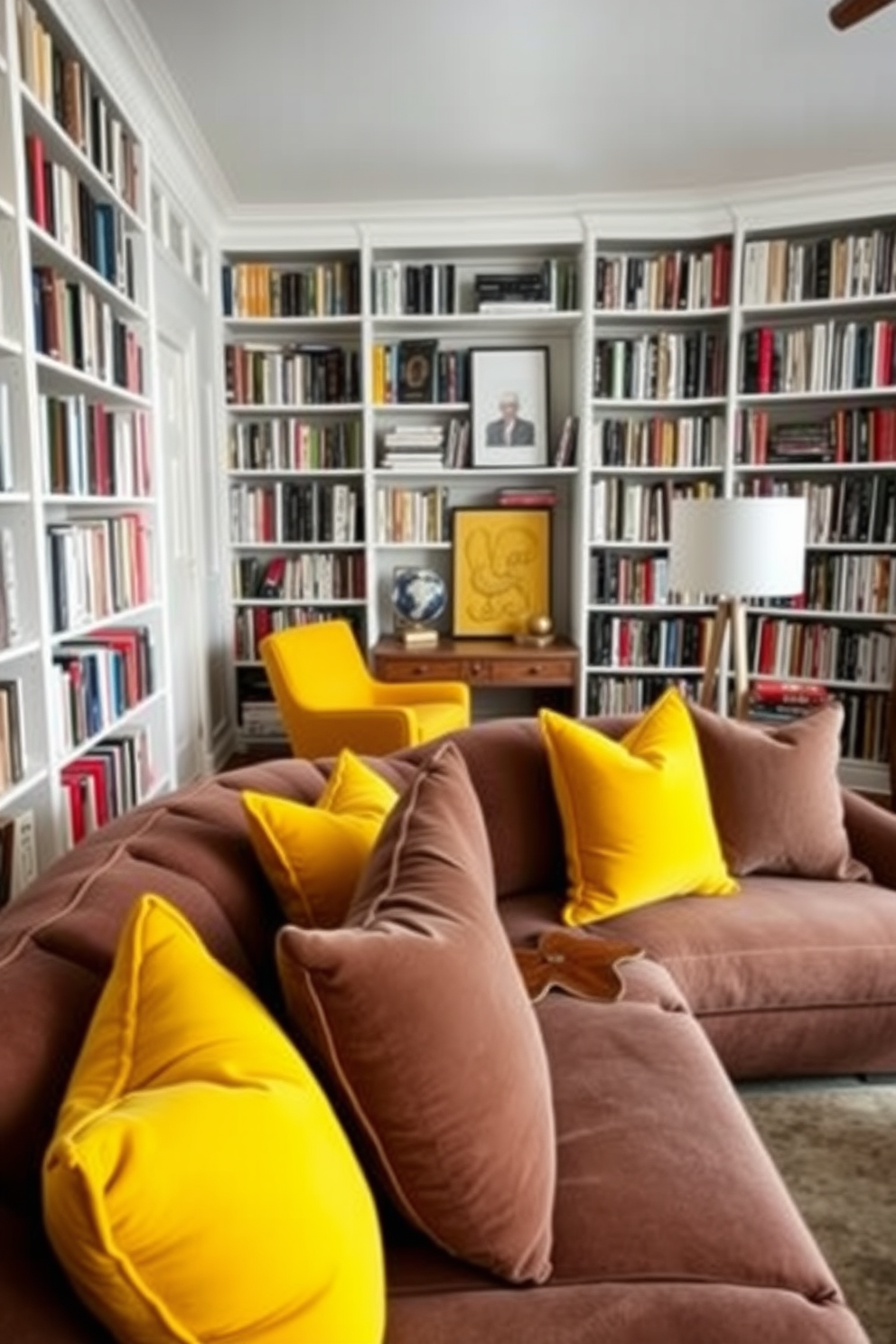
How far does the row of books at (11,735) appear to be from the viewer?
7.15ft

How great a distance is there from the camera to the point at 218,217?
4227 millimetres

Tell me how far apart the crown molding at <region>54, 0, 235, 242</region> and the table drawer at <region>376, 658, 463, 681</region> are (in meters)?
2.04

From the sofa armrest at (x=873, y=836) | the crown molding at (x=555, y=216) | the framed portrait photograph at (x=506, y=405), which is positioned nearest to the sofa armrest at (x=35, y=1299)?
the sofa armrest at (x=873, y=836)

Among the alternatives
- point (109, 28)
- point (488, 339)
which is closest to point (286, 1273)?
point (109, 28)

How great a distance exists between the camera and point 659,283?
4215 mm

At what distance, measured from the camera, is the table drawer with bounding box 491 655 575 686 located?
4.17 metres

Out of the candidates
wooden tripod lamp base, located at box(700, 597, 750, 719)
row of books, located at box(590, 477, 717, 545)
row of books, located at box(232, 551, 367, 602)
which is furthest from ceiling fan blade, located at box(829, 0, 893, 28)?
row of books, located at box(232, 551, 367, 602)

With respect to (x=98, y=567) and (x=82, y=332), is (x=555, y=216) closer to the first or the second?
(x=82, y=332)

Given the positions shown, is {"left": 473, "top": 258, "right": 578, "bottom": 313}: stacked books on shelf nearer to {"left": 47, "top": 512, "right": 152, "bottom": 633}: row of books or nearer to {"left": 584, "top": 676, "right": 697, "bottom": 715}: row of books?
{"left": 584, "top": 676, "right": 697, "bottom": 715}: row of books

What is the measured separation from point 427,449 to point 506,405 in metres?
0.43

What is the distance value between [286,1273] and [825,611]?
4099mm

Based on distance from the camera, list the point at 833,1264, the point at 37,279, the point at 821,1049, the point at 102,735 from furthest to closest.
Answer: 1. the point at 102,735
2. the point at 37,279
3. the point at 821,1049
4. the point at 833,1264

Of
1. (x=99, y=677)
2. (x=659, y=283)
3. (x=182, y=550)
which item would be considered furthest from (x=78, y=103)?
(x=659, y=283)

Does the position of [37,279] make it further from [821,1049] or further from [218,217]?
[821,1049]
